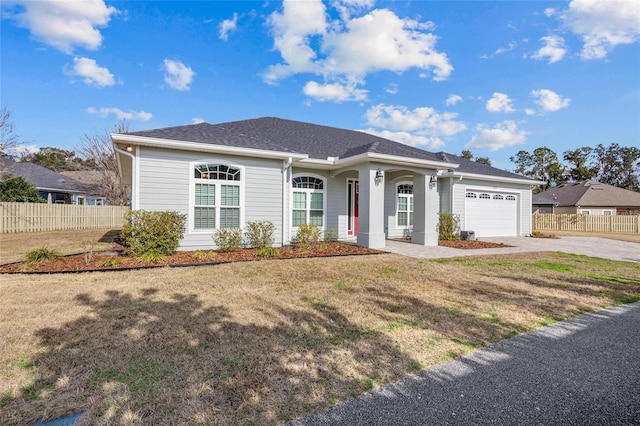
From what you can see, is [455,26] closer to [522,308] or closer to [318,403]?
[522,308]

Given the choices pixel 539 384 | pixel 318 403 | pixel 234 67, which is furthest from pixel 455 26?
pixel 318 403

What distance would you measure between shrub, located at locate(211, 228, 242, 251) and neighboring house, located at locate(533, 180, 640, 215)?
35.0 metres

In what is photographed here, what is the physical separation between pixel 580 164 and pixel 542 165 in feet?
21.3

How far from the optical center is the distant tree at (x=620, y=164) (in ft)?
162

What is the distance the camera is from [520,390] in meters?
2.45

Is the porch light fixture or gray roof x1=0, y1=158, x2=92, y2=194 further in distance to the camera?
gray roof x1=0, y1=158, x2=92, y2=194

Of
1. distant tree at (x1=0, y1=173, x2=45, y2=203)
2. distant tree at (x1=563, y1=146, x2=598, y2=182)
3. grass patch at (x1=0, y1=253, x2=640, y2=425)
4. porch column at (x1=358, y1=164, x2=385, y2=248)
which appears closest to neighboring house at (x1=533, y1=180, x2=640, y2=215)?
distant tree at (x1=563, y1=146, x2=598, y2=182)

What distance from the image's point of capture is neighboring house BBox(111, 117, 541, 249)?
29.0 feet

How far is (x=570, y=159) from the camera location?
47.6 meters

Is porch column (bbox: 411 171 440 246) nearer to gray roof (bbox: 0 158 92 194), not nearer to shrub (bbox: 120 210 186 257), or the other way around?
shrub (bbox: 120 210 186 257)

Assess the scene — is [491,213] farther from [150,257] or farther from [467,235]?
[150,257]

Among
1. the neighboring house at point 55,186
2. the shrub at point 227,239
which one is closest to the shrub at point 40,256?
the shrub at point 227,239

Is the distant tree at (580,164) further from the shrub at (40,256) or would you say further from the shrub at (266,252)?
the shrub at (40,256)

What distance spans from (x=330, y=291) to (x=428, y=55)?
14977mm
